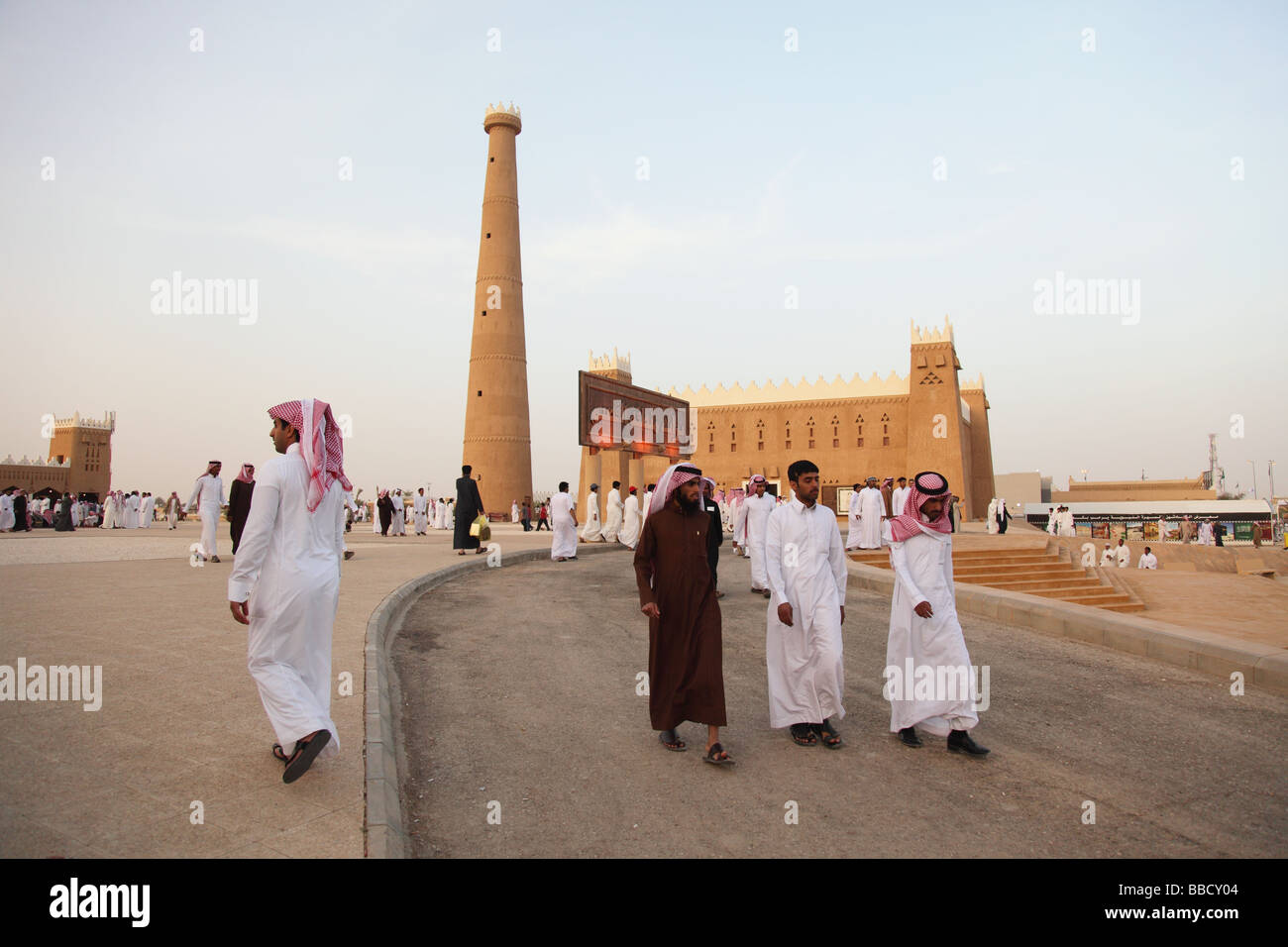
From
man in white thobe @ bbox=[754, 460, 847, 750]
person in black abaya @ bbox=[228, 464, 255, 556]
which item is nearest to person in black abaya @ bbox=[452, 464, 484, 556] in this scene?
person in black abaya @ bbox=[228, 464, 255, 556]

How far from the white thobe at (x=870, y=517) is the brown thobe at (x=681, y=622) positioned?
13.8 metres

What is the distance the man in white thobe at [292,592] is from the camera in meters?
3.46

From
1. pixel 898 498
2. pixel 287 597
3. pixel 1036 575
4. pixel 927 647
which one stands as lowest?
pixel 1036 575

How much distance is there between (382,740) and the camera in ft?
13.1

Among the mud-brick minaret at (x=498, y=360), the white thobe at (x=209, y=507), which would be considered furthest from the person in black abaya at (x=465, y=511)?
the mud-brick minaret at (x=498, y=360)

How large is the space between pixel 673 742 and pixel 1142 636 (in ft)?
15.6

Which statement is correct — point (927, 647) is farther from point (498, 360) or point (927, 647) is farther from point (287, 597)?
point (498, 360)

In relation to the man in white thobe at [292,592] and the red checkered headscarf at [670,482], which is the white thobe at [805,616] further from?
the man in white thobe at [292,592]

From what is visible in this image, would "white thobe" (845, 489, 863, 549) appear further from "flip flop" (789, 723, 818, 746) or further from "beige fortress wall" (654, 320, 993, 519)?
"beige fortress wall" (654, 320, 993, 519)

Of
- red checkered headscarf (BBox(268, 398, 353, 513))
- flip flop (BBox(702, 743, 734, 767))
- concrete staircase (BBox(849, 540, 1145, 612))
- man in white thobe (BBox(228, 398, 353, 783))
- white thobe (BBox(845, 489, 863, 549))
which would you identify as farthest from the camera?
white thobe (BBox(845, 489, 863, 549))

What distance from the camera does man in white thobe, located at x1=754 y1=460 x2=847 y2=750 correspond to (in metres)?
4.61

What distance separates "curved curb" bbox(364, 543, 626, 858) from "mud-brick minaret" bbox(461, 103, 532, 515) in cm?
2171

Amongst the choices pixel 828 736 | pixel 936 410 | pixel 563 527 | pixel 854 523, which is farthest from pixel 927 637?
pixel 936 410
